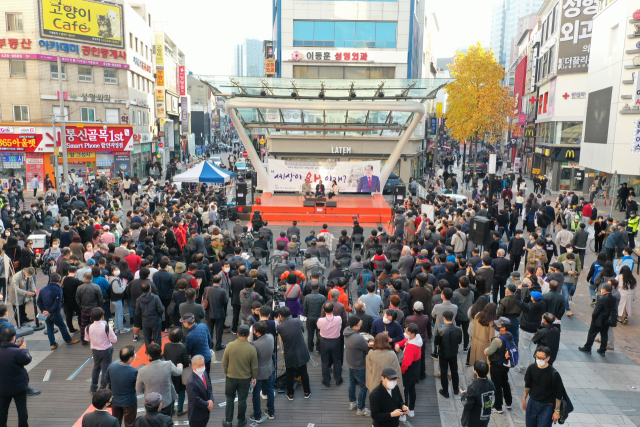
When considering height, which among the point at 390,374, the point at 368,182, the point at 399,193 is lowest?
the point at 390,374

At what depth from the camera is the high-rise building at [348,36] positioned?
132 ft

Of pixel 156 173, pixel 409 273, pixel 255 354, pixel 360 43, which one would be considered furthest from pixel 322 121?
pixel 255 354

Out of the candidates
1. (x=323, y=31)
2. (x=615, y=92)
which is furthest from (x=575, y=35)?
(x=323, y=31)

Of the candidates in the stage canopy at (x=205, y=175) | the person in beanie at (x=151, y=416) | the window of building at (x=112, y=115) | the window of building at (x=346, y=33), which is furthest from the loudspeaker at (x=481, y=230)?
the window of building at (x=112, y=115)

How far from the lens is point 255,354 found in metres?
6.89

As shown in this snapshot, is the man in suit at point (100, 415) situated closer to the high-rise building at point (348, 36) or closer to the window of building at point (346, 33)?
the high-rise building at point (348, 36)

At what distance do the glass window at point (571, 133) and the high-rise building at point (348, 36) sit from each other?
12.7 meters

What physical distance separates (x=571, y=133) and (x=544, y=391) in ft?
122

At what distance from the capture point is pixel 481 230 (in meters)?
13.9

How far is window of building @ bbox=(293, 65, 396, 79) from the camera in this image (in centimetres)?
4116

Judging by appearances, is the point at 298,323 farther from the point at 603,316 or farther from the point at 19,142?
the point at 19,142

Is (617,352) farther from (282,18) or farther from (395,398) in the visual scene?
(282,18)

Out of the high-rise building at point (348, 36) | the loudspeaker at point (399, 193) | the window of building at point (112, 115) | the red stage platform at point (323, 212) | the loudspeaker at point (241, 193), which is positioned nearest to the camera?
the red stage platform at point (323, 212)

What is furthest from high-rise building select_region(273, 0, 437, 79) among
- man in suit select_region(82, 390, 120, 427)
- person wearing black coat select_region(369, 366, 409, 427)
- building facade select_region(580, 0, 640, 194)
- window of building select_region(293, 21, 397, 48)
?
man in suit select_region(82, 390, 120, 427)
